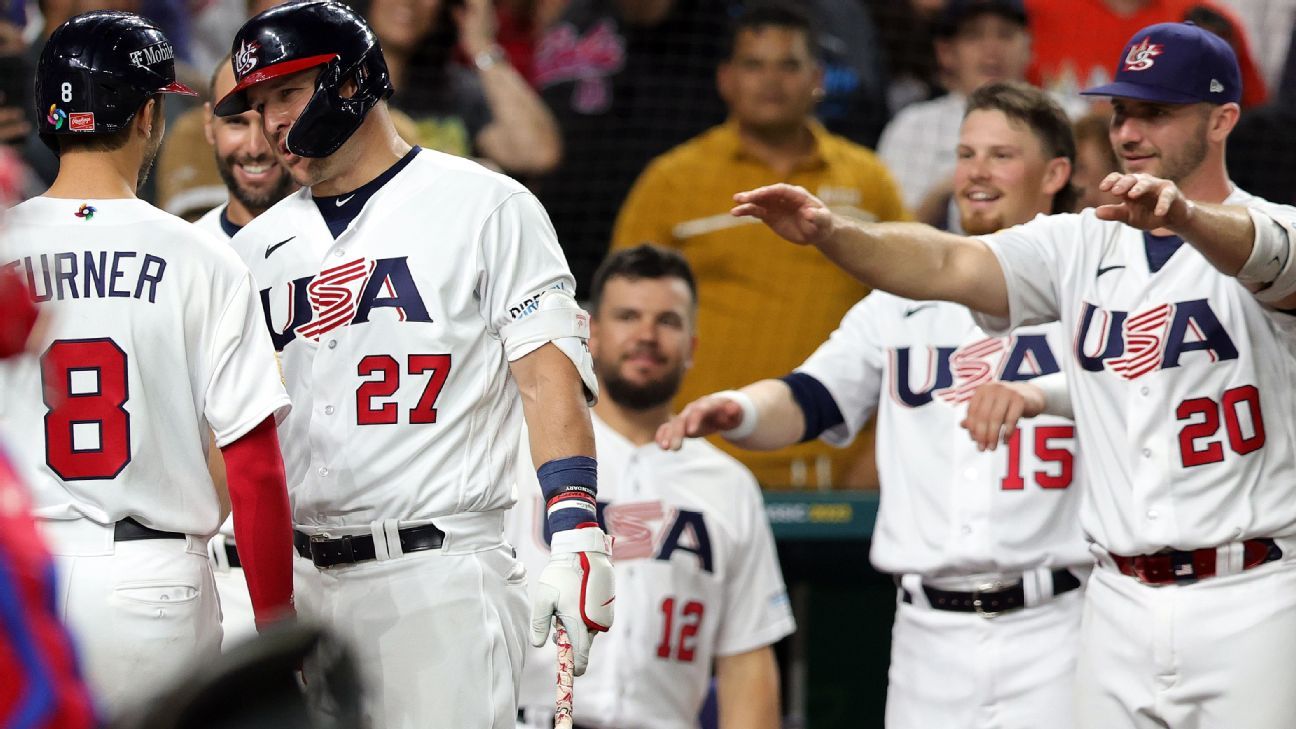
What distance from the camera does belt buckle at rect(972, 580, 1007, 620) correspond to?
414 cm

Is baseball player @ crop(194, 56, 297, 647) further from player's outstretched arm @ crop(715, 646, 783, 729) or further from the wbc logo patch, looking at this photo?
player's outstretched arm @ crop(715, 646, 783, 729)

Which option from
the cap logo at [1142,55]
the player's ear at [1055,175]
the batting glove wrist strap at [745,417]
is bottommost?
the batting glove wrist strap at [745,417]

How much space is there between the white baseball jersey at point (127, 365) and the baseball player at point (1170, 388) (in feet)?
3.44

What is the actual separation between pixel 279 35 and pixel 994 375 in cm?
204

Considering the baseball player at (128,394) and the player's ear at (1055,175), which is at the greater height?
the player's ear at (1055,175)

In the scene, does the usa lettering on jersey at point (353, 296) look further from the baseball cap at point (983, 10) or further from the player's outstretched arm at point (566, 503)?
the baseball cap at point (983, 10)

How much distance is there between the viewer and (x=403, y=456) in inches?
123

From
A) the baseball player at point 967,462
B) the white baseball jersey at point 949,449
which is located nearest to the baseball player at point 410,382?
the baseball player at point 967,462

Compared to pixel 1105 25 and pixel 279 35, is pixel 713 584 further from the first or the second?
pixel 1105 25

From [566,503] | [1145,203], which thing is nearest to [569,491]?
[566,503]

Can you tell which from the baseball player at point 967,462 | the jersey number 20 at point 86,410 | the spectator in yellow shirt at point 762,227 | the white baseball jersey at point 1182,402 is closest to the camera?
the jersey number 20 at point 86,410

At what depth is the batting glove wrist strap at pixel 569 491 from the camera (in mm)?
2998

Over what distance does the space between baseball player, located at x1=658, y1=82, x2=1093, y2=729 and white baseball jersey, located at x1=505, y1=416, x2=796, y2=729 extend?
0.36 metres

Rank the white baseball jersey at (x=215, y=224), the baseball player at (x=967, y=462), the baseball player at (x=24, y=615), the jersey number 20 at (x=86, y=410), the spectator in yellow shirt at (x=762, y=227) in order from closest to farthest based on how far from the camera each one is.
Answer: the baseball player at (x=24, y=615) < the jersey number 20 at (x=86, y=410) < the white baseball jersey at (x=215, y=224) < the baseball player at (x=967, y=462) < the spectator in yellow shirt at (x=762, y=227)
